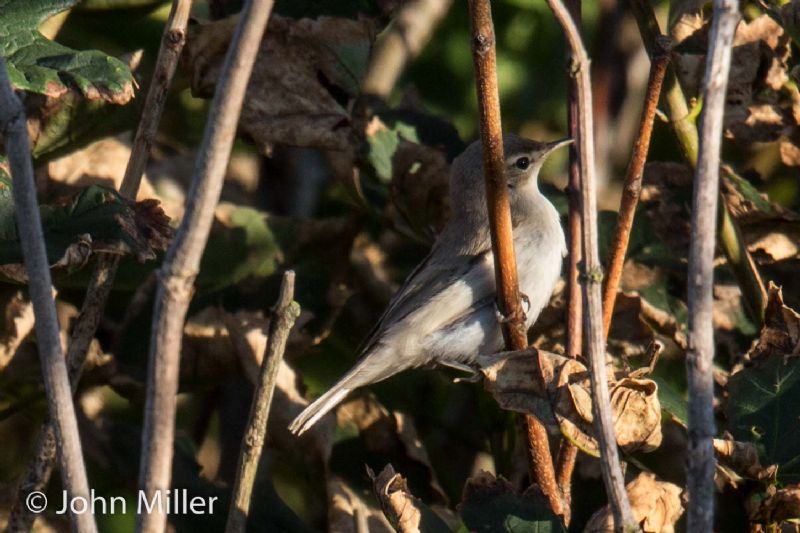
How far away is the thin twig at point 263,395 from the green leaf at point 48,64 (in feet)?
2.04

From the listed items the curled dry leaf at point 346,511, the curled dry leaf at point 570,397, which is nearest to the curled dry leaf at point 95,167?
the curled dry leaf at point 346,511

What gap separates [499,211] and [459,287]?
Answer: 134cm

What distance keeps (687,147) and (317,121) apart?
0.99 m

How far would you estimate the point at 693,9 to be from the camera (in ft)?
9.46

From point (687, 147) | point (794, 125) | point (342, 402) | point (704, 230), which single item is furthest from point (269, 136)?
point (704, 230)

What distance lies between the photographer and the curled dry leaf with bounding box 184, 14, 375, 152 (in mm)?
3074

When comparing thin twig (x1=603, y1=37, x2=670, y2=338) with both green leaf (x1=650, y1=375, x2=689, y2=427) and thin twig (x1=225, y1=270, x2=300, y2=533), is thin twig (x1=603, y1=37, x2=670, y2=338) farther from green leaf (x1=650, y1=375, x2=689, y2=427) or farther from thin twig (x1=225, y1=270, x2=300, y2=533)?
thin twig (x1=225, y1=270, x2=300, y2=533)

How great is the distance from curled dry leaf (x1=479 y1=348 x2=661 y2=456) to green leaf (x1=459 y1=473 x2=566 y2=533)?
0.16 m

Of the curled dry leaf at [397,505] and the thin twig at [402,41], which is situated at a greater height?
the thin twig at [402,41]

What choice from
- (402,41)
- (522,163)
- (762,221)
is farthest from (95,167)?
(762,221)

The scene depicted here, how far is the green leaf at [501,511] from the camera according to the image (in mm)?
2074

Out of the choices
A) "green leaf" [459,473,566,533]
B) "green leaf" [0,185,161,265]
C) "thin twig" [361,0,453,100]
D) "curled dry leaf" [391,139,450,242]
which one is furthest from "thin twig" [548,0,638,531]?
"thin twig" [361,0,453,100]

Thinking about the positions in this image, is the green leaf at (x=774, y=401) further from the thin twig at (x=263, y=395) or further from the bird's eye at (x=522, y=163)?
the bird's eye at (x=522, y=163)

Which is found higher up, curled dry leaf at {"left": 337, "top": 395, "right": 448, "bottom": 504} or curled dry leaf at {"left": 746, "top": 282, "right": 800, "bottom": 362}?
curled dry leaf at {"left": 337, "top": 395, "right": 448, "bottom": 504}
